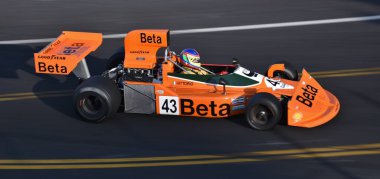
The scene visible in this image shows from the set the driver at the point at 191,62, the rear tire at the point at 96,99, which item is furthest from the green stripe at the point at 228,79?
the rear tire at the point at 96,99

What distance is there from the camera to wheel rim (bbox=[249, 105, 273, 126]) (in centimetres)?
1056

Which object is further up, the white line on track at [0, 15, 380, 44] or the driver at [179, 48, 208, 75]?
the white line on track at [0, 15, 380, 44]

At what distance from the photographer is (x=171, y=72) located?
11.4m

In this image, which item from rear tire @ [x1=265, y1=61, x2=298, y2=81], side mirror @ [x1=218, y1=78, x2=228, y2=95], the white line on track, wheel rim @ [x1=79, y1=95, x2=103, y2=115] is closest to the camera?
side mirror @ [x1=218, y1=78, x2=228, y2=95]

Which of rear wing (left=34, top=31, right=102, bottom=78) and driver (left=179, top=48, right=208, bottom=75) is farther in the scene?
driver (left=179, top=48, right=208, bottom=75)

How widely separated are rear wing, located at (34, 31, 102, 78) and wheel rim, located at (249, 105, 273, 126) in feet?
10.9

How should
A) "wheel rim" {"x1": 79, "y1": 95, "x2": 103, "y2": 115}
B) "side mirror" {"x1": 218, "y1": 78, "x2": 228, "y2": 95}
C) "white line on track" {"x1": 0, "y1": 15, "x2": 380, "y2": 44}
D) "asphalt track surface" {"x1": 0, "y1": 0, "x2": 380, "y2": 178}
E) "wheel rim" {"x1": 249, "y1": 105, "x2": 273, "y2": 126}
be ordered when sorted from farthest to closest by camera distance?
"white line on track" {"x1": 0, "y1": 15, "x2": 380, "y2": 44} → "wheel rim" {"x1": 79, "y1": 95, "x2": 103, "y2": 115} → "side mirror" {"x1": 218, "y1": 78, "x2": 228, "y2": 95} → "wheel rim" {"x1": 249, "y1": 105, "x2": 273, "y2": 126} → "asphalt track surface" {"x1": 0, "y1": 0, "x2": 380, "y2": 178}

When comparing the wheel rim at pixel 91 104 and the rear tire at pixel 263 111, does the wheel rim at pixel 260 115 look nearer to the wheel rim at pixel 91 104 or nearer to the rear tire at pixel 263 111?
the rear tire at pixel 263 111

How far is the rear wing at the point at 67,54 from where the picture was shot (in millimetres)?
11375

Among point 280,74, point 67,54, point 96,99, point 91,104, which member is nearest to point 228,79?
point 280,74

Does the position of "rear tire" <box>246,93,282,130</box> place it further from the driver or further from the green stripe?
the driver

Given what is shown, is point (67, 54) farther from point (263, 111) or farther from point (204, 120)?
point (263, 111)

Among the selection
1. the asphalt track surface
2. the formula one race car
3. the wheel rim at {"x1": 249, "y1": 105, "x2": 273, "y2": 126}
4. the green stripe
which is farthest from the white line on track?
the wheel rim at {"x1": 249, "y1": 105, "x2": 273, "y2": 126}

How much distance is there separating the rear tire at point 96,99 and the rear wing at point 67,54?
1.60 feet
